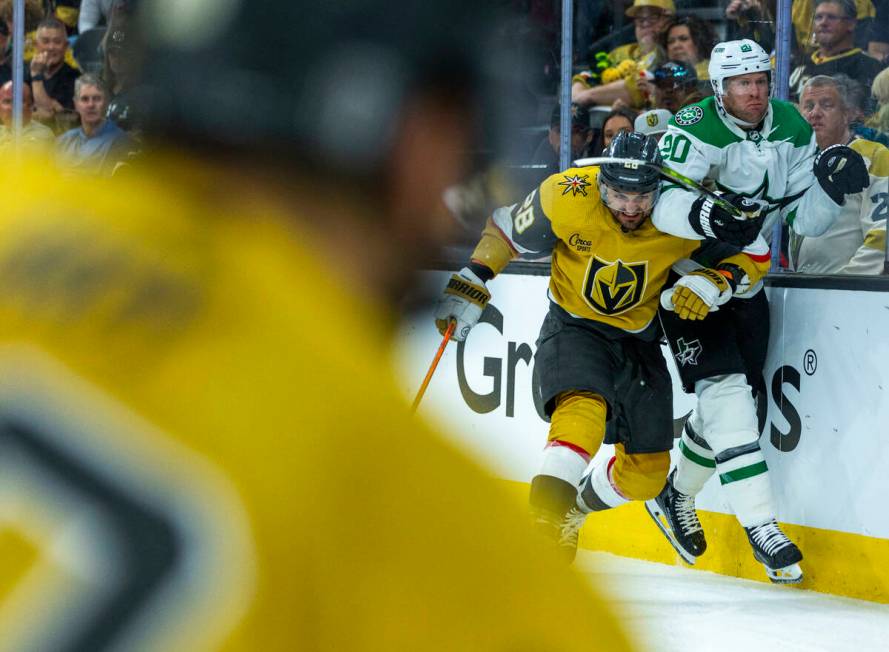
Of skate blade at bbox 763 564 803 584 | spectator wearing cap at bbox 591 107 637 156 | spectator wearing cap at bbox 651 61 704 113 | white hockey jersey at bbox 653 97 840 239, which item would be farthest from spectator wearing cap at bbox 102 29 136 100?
spectator wearing cap at bbox 591 107 637 156

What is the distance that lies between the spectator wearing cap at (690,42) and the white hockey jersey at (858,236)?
0.70 m

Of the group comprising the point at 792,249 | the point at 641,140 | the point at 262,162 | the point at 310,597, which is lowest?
the point at 792,249

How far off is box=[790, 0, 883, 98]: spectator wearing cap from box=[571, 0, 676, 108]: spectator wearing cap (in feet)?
2.24

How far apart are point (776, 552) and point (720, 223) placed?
38.2 inches

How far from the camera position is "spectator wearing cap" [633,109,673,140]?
455 cm

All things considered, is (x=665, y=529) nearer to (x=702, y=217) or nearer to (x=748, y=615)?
(x=748, y=615)

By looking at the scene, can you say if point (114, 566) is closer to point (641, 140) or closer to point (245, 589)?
point (245, 589)

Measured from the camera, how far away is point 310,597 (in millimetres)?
642

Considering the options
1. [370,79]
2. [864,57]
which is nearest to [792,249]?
[864,57]

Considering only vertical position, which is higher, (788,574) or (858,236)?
(858,236)

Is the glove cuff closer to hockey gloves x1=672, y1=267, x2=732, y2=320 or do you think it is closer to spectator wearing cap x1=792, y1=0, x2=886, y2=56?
hockey gloves x1=672, y1=267, x2=732, y2=320

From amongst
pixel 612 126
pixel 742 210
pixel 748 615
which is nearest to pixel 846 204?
pixel 742 210

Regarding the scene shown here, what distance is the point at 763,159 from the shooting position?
398cm

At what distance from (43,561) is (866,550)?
3600 millimetres
